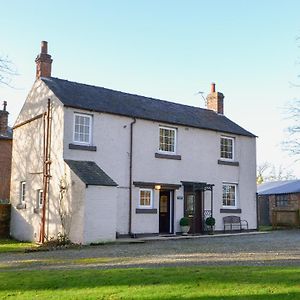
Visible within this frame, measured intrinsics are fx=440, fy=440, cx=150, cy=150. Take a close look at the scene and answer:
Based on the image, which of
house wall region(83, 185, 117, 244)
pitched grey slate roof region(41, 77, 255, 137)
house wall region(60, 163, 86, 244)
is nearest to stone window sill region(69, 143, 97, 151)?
house wall region(60, 163, 86, 244)

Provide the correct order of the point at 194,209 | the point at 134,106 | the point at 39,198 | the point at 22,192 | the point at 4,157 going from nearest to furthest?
the point at 39,198, the point at 134,106, the point at 22,192, the point at 194,209, the point at 4,157

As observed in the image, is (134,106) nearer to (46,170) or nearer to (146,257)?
(46,170)

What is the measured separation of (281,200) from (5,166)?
23612 mm

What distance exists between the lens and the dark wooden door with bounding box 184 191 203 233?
23991 mm

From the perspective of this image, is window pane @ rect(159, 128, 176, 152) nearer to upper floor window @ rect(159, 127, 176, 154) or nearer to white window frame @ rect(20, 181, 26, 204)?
upper floor window @ rect(159, 127, 176, 154)

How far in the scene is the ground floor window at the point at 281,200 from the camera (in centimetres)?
3845

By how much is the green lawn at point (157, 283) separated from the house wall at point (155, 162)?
34.3ft

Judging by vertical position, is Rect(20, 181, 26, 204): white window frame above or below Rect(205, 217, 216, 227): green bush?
above

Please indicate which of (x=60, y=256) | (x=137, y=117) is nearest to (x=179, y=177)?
(x=137, y=117)

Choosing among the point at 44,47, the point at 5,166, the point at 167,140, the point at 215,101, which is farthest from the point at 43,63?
the point at 5,166

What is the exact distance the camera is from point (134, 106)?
23719 millimetres

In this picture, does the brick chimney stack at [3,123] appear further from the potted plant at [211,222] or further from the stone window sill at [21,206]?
the potted plant at [211,222]

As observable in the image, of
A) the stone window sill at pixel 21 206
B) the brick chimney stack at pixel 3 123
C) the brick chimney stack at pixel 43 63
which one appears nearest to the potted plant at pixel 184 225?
the stone window sill at pixel 21 206

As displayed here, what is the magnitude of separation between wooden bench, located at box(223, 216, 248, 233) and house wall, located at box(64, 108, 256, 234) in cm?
30
